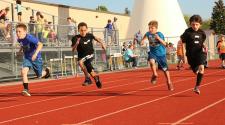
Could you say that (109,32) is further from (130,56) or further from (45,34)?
(45,34)

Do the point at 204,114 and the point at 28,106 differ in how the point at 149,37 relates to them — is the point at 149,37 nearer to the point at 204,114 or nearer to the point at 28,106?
the point at 28,106

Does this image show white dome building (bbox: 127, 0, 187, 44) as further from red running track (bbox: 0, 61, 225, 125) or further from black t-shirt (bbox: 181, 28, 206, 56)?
black t-shirt (bbox: 181, 28, 206, 56)

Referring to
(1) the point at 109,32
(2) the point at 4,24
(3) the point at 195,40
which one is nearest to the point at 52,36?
(2) the point at 4,24

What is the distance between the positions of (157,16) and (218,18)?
1641 inches

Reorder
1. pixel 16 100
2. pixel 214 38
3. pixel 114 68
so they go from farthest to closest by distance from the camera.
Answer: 1. pixel 214 38
2. pixel 114 68
3. pixel 16 100

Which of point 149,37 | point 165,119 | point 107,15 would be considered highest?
point 107,15

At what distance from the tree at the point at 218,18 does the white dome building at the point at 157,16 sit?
37.0m

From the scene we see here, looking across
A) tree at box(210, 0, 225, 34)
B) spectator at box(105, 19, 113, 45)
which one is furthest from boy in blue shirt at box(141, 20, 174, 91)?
tree at box(210, 0, 225, 34)

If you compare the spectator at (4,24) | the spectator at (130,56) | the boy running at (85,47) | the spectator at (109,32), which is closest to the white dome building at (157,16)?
the spectator at (130,56)

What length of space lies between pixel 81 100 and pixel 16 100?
172 cm

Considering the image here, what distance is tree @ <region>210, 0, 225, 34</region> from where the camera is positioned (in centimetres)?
8581

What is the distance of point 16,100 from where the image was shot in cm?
1240

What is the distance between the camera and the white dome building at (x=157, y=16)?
157ft

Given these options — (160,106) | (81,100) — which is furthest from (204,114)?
(81,100)
